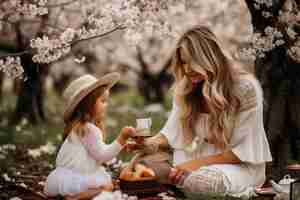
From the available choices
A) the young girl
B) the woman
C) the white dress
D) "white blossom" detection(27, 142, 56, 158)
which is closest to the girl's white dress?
the young girl

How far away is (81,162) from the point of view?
18.7ft

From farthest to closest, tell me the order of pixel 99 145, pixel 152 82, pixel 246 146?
pixel 152 82, pixel 246 146, pixel 99 145

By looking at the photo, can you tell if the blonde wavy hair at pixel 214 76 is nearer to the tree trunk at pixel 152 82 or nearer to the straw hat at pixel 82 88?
the straw hat at pixel 82 88

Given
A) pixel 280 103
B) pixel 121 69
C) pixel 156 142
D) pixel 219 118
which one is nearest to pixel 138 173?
pixel 156 142

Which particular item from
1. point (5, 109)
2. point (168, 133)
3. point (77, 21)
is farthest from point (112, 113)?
point (168, 133)

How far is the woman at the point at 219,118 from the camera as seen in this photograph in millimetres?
5730

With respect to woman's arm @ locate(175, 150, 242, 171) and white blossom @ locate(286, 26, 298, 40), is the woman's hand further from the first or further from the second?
white blossom @ locate(286, 26, 298, 40)

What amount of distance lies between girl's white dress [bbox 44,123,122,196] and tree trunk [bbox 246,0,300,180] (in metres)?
1.99

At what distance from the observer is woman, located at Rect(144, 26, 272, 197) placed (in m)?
5.73

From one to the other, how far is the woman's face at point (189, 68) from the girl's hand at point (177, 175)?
0.75m

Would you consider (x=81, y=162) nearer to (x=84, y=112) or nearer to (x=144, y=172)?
(x=84, y=112)

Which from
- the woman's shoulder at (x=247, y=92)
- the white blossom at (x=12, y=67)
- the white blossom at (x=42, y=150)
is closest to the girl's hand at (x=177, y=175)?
the woman's shoulder at (x=247, y=92)

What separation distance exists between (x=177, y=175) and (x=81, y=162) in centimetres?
80

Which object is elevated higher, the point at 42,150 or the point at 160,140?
the point at 160,140
